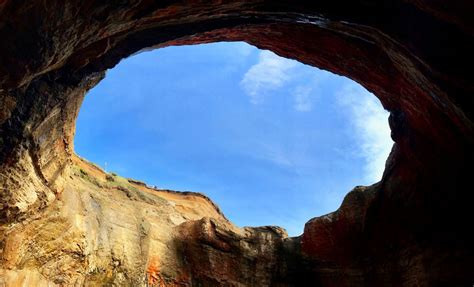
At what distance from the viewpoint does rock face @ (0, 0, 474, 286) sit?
5.64 metres

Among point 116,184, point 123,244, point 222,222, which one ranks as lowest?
point 123,244

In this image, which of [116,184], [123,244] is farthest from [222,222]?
[116,184]

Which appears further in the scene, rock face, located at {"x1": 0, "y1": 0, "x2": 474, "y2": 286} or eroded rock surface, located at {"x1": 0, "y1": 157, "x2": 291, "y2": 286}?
eroded rock surface, located at {"x1": 0, "y1": 157, "x2": 291, "y2": 286}

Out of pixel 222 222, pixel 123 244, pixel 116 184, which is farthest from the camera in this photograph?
pixel 116 184

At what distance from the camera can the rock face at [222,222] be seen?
18.5 feet

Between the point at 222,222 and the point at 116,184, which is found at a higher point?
the point at 116,184

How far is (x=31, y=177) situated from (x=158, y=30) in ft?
13.9

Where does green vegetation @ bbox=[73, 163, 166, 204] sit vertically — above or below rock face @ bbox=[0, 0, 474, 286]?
above

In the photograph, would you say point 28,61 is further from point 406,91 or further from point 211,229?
point 211,229

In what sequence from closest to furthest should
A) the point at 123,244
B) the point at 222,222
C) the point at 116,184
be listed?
the point at 123,244
the point at 222,222
the point at 116,184

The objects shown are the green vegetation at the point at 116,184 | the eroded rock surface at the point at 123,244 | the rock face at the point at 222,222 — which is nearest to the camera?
the rock face at the point at 222,222

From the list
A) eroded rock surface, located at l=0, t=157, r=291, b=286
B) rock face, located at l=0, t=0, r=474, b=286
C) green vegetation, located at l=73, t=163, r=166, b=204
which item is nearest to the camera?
rock face, located at l=0, t=0, r=474, b=286

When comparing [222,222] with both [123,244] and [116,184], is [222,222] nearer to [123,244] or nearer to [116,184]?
[123,244]

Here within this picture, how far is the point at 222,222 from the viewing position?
51.7ft
